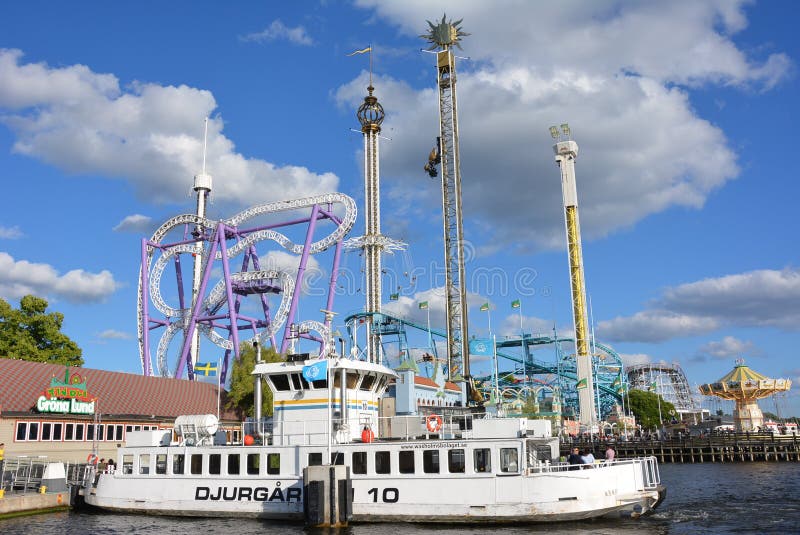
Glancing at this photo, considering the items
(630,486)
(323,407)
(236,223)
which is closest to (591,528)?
(630,486)

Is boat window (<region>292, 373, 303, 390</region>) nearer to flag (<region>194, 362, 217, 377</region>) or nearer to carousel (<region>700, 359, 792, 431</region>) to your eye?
flag (<region>194, 362, 217, 377</region>)

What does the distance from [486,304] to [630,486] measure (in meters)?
66.2

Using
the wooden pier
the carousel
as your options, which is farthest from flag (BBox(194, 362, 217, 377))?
the carousel

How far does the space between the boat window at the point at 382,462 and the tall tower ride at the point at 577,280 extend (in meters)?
73.4

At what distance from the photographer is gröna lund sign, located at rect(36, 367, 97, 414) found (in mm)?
37531

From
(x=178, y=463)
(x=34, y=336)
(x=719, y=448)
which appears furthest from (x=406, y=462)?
(x=719, y=448)

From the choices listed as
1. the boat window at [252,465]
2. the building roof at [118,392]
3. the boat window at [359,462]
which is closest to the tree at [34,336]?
the building roof at [118,392]

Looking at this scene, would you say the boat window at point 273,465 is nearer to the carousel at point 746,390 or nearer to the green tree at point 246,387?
the green tree at point 246,387

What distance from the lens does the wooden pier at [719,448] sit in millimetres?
63000

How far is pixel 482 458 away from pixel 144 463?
15895 mm

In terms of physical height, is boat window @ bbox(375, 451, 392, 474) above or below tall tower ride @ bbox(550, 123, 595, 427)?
below

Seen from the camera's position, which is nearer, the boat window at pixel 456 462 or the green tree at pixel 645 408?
the boat window at pixel 456 462

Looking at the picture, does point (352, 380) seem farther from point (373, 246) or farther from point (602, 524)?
point (373, 246)

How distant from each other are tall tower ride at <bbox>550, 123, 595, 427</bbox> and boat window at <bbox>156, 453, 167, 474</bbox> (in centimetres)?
7430
